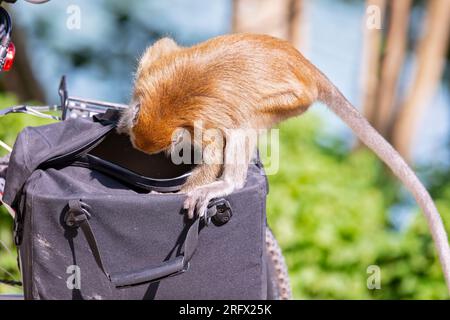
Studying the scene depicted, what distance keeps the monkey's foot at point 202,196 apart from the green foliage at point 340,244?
6.17 ft

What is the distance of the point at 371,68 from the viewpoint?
7719 mm

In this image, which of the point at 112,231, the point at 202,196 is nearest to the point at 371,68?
the point at 202,196

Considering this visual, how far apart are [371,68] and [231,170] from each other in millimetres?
4925

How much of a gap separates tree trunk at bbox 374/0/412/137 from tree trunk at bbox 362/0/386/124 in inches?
3.4

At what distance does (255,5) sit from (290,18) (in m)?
0.47

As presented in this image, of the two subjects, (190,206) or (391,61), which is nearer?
(190,206)

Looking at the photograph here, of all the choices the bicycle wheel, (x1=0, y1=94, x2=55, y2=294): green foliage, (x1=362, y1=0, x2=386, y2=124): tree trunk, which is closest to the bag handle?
the bicycle wheel

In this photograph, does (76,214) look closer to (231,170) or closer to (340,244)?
(231,170)

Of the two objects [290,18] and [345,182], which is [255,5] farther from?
[345,182]

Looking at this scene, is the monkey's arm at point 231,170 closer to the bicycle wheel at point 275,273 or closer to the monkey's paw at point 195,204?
the monkey's paw at point 195,204

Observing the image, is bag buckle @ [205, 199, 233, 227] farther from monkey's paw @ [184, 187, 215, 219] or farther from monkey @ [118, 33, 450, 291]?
monkey @ [118, 33, 450, 291]

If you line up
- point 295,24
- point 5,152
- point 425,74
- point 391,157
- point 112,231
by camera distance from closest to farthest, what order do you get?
point 112,231 < point 391,157 < point 5,152 < point 295,24 < point 425,74
